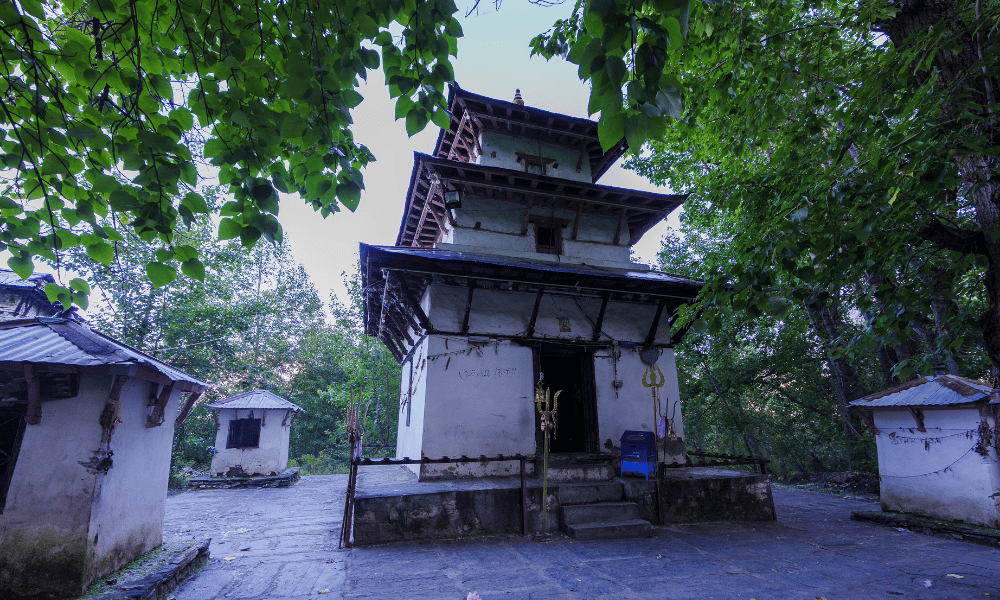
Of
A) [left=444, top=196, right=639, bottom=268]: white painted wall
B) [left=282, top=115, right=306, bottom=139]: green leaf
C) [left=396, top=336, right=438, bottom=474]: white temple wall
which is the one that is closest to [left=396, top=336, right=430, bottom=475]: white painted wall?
[left=396, top=336, right=438, bottom=474]: white temple wall

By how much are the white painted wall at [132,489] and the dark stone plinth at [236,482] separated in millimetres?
11616

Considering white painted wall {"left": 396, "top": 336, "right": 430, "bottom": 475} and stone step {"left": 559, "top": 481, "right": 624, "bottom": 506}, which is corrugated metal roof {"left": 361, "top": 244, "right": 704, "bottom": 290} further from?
stone step {"left": 559, "top": 481, "right": 624, "bottom": 506}

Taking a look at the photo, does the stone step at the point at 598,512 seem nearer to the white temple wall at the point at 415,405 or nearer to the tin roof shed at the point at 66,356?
the white temple wall at the point at 415,405

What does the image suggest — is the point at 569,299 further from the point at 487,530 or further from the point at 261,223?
the point at 261,223

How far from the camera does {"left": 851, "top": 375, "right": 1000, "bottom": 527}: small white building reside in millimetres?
7590

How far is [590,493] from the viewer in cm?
811

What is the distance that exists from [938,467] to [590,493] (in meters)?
6.43

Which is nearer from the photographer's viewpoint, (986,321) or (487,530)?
(986,321)

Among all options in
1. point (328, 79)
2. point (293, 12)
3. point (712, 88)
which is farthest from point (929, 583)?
point (293, 12)

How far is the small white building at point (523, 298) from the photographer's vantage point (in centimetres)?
948

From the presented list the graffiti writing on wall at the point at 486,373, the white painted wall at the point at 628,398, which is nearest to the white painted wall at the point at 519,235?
the white painted wall at the point at 628,398

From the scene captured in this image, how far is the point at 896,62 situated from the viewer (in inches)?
163

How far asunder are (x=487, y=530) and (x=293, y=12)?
7.40 metres

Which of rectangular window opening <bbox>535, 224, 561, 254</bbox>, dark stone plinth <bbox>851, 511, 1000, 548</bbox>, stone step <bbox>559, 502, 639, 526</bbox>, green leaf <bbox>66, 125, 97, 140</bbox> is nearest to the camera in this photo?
green leaf <bbox>66, 125, 97, 140</bbox>
